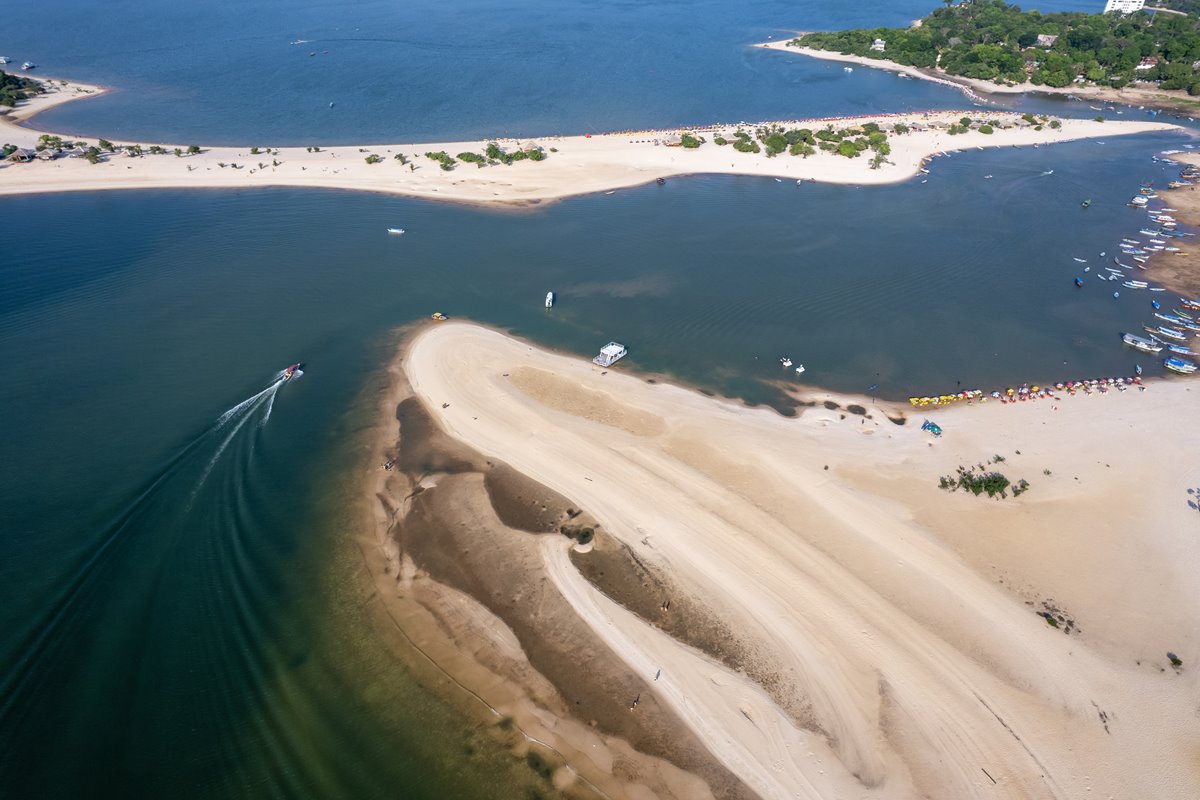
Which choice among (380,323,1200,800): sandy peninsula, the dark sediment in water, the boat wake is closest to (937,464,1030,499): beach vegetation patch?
(380,323,1200,800): sandy peninsula

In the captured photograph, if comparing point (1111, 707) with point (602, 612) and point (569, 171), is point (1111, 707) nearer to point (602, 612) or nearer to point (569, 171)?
point (602, 612)

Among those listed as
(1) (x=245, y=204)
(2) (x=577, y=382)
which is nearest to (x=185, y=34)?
(1) (x=245, y=204)

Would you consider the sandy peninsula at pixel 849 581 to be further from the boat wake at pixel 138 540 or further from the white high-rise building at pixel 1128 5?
the white high-rise building at pixel 1128 5

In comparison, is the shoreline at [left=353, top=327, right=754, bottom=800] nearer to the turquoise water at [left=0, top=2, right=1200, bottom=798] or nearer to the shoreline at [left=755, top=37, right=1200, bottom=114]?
the turquoise water at [left=0, top=2, right=1200, bottom=798]

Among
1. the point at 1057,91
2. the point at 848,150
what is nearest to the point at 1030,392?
the point at 848,150

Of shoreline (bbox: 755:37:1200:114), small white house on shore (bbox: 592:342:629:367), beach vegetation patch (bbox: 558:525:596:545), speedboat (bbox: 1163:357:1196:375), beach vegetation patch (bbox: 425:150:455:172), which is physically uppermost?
shoreline (bbox: 755:37:1200:114)

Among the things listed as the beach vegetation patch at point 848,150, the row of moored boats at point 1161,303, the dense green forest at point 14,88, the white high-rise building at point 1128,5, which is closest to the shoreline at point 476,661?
the row of moored boats at point 1161,303
